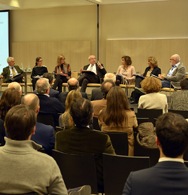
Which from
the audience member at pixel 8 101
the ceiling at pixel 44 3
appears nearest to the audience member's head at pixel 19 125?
the audience member at pixel 8 101

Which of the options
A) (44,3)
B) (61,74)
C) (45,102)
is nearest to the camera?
(45,102)

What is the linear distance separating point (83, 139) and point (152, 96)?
8.00 feet

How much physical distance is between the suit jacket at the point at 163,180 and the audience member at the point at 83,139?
4.66 feet

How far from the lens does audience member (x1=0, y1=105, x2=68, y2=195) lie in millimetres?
1963

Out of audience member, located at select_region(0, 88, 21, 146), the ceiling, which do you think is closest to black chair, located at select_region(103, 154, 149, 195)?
audience member, located at select_region(0, 88, 21, 146)

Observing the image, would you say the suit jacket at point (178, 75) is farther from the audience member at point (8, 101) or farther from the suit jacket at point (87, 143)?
the suit jacket at point (87, 143)

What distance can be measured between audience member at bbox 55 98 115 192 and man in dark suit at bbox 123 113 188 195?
138cm

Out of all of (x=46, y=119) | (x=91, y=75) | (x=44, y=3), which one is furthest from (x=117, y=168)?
(x=44, y=3)

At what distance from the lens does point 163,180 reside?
1.59 meters

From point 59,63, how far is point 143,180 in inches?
357

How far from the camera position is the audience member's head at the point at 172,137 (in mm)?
1621

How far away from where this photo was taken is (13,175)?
1.96 m

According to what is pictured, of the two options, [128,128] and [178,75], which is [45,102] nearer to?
[128,128]

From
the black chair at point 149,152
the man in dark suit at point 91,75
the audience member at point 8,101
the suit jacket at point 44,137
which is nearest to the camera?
the suit jacket at point 44,137
